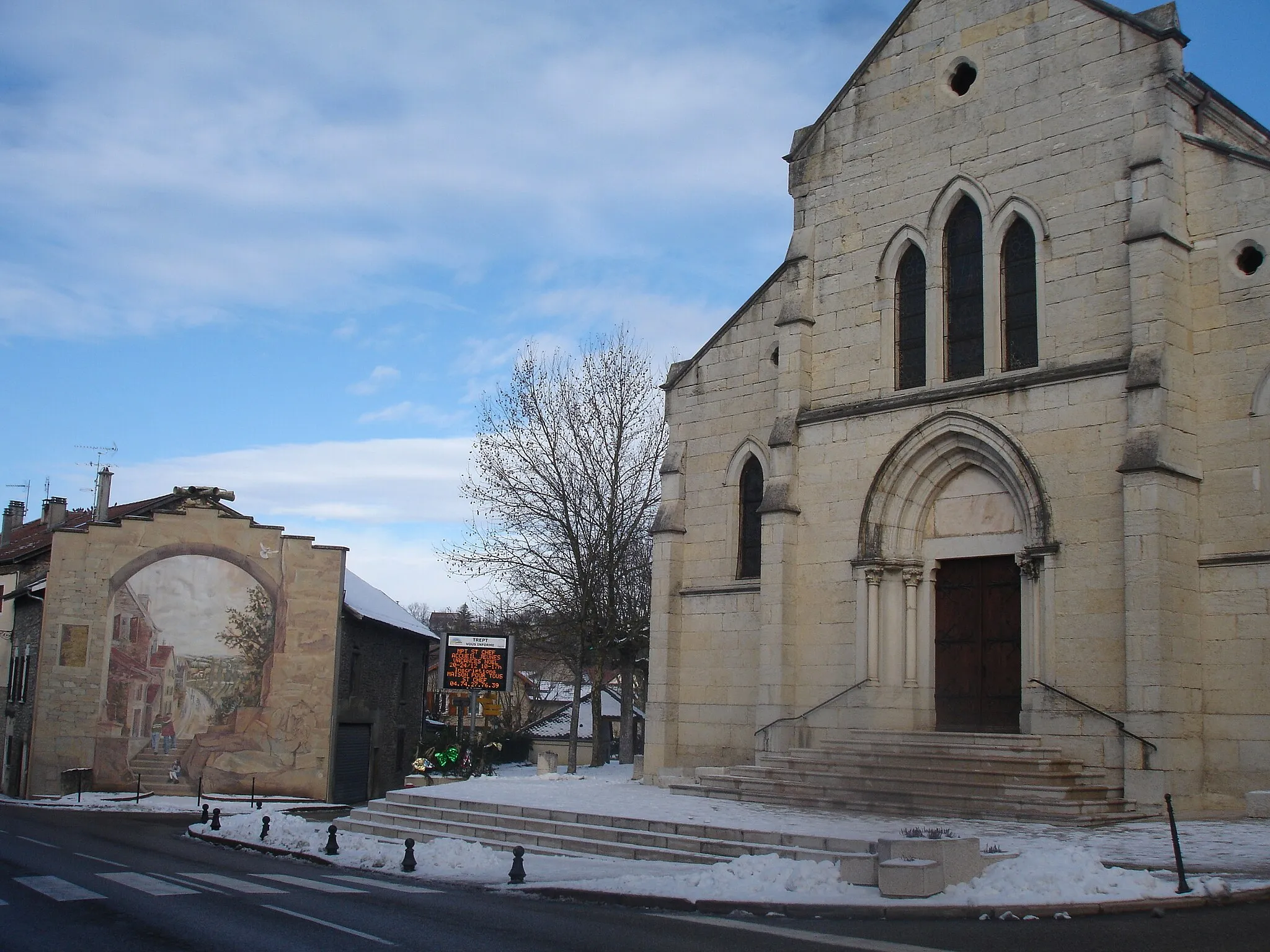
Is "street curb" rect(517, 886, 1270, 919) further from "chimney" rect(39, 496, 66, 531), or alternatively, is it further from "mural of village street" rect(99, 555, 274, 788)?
"chimney" rect(39, 496, 66, 531)

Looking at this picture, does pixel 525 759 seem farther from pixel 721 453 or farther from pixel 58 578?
pixel 721 453

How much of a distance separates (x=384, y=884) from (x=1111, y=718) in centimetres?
954

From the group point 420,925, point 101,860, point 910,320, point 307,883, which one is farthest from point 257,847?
point 910,320

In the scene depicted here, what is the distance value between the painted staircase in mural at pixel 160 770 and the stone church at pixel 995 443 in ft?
50.4

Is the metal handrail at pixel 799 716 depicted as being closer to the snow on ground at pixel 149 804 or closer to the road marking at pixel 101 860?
the road marking at pixel 101 860

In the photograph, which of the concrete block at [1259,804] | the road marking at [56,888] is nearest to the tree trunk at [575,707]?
the road marking at [56,888]

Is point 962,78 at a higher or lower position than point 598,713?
higher

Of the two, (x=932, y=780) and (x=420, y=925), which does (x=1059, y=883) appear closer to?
(x=420, y=925)

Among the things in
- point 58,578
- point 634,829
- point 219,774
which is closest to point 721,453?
point 634,829

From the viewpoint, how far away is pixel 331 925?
1035cm

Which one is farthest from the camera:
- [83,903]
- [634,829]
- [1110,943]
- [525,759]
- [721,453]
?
[525,759]

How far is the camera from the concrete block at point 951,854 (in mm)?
11086

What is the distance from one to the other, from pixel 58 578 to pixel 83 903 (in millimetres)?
22596

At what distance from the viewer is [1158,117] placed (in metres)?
17.2
